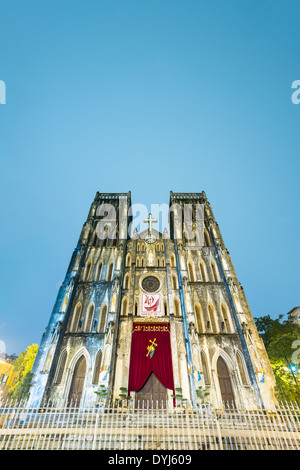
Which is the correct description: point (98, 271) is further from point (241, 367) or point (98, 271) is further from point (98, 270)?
point (241, 367)

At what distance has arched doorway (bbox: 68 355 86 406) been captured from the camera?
17.9m

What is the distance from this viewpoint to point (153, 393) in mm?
18344

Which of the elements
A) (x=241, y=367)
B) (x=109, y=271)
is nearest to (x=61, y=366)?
(x=109, y=271)

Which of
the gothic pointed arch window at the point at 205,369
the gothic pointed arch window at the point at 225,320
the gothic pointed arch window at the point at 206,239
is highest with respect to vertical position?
the gothic pointed arch window at the point at 206,239

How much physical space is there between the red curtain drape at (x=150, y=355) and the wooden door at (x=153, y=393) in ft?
1.47

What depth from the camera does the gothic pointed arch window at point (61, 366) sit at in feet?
60.3

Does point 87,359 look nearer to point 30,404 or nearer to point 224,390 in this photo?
point 30,404

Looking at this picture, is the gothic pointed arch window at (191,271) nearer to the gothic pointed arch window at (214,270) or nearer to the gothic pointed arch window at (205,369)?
the gothic pointed arch window at (214,270)

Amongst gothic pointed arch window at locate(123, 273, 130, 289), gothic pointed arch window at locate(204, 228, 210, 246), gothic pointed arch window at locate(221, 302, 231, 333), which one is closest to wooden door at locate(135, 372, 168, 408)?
gothic pointed arch window at locate(221, 302, 231, 333)

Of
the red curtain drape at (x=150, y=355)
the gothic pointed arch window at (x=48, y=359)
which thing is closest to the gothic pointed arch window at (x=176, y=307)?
the red curtain drape at (x=150, y=355)

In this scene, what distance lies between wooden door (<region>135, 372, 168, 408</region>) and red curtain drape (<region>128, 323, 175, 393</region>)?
45 centimetres

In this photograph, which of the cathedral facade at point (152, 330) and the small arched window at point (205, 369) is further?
the small arched window at point (205, 369)

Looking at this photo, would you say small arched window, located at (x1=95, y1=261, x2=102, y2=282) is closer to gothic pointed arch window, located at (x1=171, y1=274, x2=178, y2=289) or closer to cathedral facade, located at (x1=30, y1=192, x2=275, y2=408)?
cathedral facade, located at (x1=30, y1=192, x2=275, y2=408)

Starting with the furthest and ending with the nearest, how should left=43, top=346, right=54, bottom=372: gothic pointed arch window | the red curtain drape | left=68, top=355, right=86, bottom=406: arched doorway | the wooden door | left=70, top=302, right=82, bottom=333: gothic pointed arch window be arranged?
left=70, top=302, right=82, bottom=333: gothic pointed arch window
the red curtain drape
the wooden door
left=68, top=355, right=86, bottom=406: arched doorway
left=43, top=346, right=54, bottom=372: gothic pointed arch window
